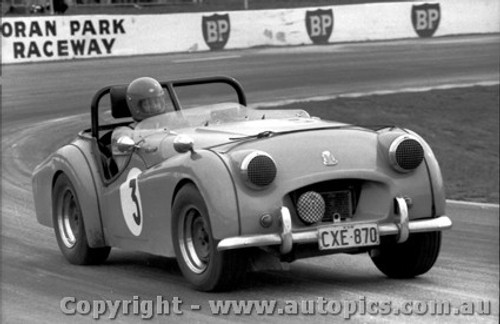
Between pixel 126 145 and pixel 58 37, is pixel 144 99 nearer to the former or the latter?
pixel 126 145

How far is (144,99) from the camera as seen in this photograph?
25.5 ft

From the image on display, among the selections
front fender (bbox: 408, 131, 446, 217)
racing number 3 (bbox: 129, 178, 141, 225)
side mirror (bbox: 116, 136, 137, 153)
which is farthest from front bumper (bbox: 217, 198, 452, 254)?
side mirror (bbox: 116, 136, 137, 153)

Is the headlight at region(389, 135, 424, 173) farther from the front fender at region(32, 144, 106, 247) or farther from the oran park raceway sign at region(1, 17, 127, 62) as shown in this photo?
the oran park raceway sign at region(1, 17, 127, 62)

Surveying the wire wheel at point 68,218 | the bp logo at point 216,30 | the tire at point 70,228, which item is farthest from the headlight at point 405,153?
the bp logo at point 216,30

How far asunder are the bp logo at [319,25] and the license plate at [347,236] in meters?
22.7

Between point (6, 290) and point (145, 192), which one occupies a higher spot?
point (145, 192)

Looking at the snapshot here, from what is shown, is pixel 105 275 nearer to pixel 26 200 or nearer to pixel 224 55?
pixel 26 200

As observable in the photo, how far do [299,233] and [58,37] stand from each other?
20.3 m

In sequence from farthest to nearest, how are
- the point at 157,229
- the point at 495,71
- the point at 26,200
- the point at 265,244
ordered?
the point at 495,71 < the point at 26,200 < the point at 157,229 < the point at 265,244

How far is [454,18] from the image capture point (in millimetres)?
29734

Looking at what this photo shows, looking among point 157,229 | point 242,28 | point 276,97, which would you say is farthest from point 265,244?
point 242,28

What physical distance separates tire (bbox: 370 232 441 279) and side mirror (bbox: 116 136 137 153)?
1.71 metres

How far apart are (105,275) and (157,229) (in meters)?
0.75

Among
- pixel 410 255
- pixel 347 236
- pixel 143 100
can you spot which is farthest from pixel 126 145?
pixel 410 255
